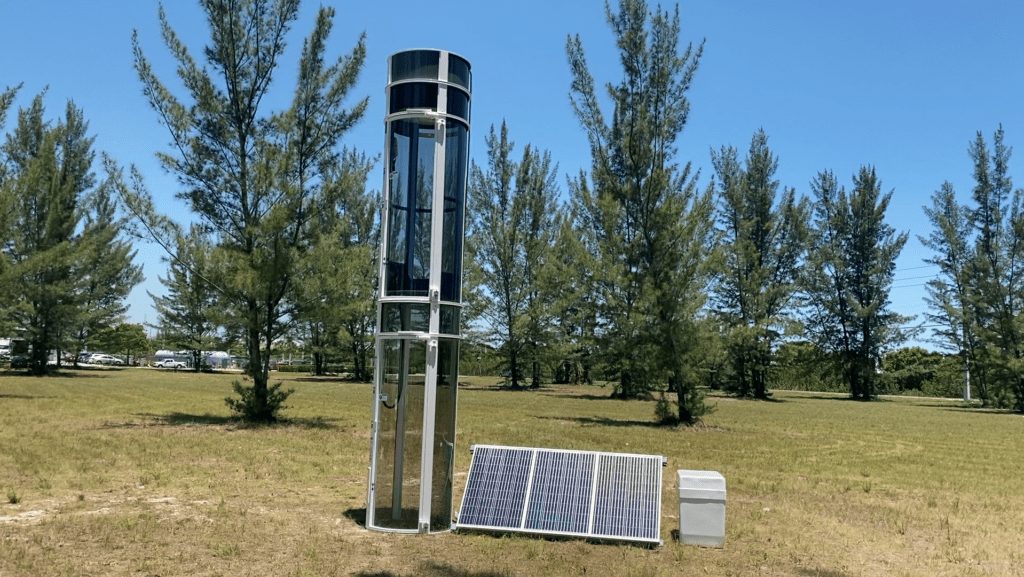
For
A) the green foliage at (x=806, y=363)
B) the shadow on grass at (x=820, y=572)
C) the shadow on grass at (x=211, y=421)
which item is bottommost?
the shadow on grass at (x=211, y=421)

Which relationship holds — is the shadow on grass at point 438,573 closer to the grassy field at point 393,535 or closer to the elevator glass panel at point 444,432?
the grassy field at point 393,535

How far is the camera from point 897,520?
305 inches

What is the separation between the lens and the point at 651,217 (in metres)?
17.9

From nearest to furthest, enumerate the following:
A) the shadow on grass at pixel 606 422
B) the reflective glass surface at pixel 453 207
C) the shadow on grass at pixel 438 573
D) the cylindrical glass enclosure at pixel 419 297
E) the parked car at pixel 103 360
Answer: the shadow on grass at pixel 438 573 < the cylindrical glass enclosure at pixel 419 297 < the reflective glass surface at pixel 453 207 < the shadow on grass at pixel 606 422 < the parked car at pixel 103 360

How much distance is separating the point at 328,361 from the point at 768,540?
47918mm

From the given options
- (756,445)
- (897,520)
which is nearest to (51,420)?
(756,445)

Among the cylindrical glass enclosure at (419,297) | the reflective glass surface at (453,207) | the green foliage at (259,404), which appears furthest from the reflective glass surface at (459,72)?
the green foliage at (259,404)

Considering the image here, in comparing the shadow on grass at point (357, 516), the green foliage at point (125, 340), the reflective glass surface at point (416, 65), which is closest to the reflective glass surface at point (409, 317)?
the shadow on grass at point (357, 516)

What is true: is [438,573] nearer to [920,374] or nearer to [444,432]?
[444,432]

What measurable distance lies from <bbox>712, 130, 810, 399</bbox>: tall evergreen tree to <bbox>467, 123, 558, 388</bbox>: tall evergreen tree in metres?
9.91

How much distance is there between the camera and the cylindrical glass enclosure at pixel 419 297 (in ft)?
22.3

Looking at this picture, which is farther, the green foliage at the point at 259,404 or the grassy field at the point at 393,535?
the green foliage at the point at 259,404

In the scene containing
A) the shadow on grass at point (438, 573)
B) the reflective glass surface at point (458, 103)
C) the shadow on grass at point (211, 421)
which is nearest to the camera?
the shadow on grass at point (438, 573)

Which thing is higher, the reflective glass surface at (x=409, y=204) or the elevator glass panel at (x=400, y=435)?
the reflective glass surface at (x=409, y=204)
